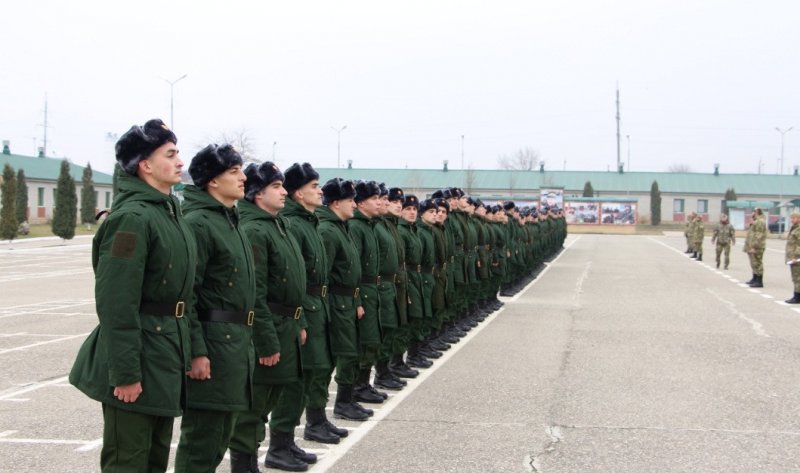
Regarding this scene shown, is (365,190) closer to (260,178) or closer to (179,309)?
(260,178)

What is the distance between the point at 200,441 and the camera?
4535 mm

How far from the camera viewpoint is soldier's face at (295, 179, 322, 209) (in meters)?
6.27

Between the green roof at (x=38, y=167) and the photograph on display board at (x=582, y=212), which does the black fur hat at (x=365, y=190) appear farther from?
the green roof at (x=38, y=167)

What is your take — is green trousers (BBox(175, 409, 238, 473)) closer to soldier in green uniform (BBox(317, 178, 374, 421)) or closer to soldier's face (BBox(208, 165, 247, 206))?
soldier's face (BBox(208, 165, 247, 206))

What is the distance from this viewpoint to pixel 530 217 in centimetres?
2381

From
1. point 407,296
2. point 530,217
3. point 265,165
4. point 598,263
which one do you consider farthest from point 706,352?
point 598,263

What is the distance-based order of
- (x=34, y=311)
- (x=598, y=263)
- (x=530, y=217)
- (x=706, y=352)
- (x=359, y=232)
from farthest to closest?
(x=598, y=263)
(x=530, y=217)
(x=34, y=311)
(x=706, y=352)
(x=359, y=232)

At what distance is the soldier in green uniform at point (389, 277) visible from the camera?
8070 mm

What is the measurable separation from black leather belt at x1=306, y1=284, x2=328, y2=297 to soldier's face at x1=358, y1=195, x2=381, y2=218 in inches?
62.2

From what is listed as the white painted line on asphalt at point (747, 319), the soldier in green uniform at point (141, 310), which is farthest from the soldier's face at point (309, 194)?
the white painted line on asphalt at point (747, 319)

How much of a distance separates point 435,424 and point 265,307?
245cm

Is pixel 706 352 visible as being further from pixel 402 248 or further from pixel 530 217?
pixel 530 217

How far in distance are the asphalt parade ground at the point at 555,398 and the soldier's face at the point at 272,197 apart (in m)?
1.80

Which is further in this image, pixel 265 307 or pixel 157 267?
pixel 265 307
